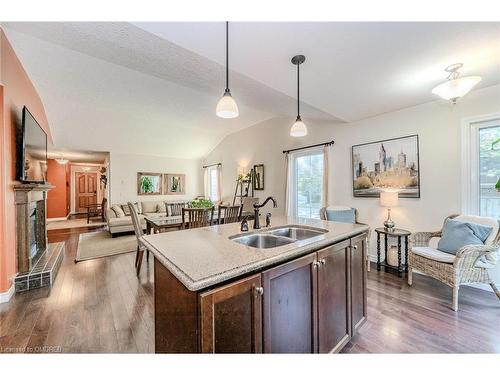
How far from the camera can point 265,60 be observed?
207 cm

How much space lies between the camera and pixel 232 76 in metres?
2.40

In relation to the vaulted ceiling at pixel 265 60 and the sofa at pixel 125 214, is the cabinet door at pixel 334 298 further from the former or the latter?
the sofa at pixel 125 214

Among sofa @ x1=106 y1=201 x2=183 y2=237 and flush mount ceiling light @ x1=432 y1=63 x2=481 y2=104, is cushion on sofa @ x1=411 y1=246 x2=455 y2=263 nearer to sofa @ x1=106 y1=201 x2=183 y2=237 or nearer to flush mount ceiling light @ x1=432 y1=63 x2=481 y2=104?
flush mount ceiling light @ x1=432 y1=63 x2=481 y2=104

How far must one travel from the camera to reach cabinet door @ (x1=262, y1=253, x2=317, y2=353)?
1066 mm

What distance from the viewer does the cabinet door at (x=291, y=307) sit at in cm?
107

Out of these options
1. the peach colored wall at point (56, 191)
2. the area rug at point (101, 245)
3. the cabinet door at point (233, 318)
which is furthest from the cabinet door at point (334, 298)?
the peach colored wall at point (56, 191)

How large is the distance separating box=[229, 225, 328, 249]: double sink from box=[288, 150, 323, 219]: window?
8.06 ft

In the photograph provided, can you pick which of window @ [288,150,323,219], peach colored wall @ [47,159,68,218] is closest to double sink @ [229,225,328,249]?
window @ [288,150,323,219]

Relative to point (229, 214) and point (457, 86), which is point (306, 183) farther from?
point (457, 86)

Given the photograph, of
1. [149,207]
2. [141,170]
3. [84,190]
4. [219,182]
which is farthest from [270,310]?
[84,190]
